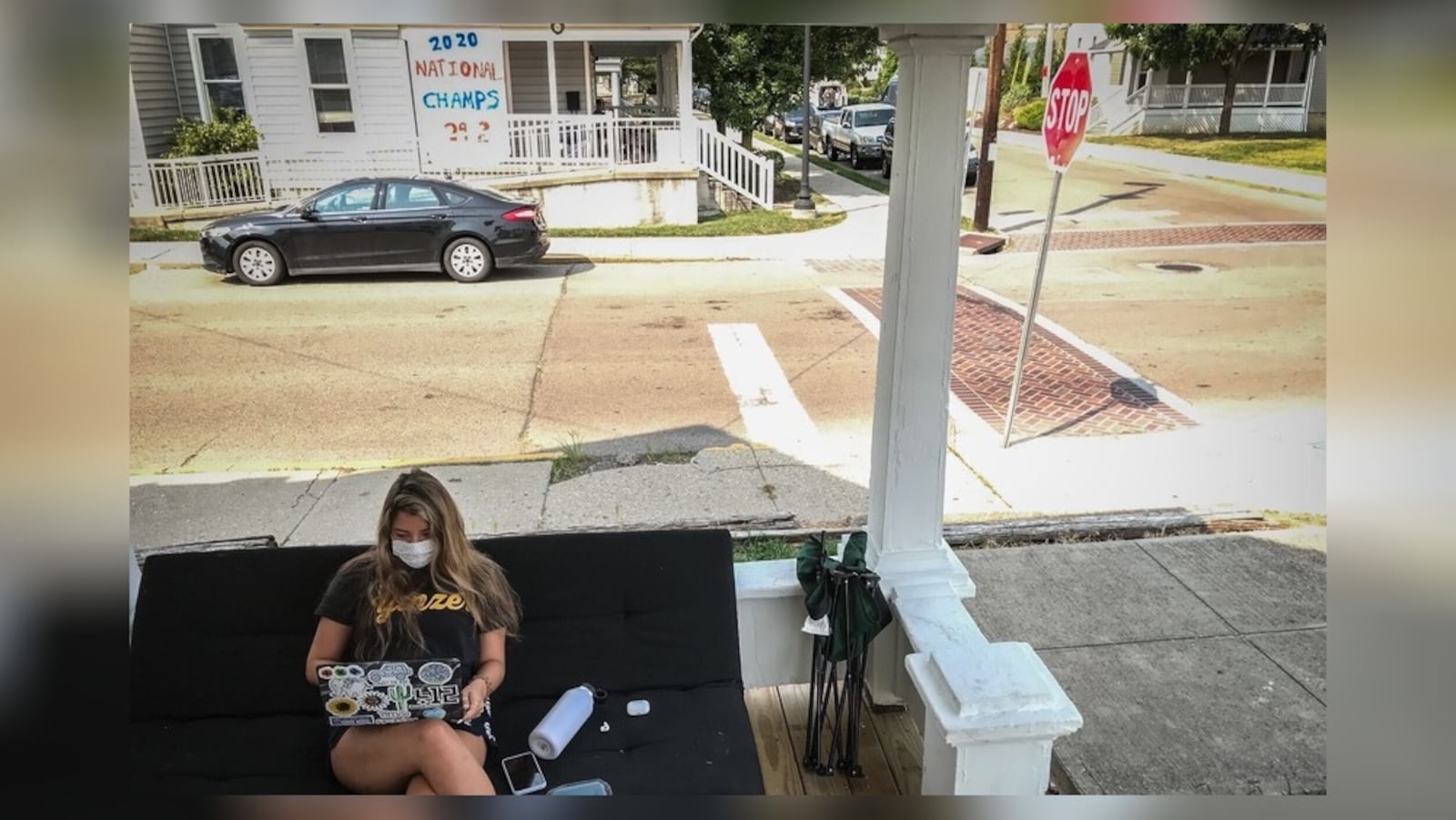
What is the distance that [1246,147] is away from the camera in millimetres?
8211

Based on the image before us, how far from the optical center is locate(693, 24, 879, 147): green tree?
7379mm

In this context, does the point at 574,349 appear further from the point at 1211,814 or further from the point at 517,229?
the point at 1211,814

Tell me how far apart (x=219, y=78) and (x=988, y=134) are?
7164 millimetres

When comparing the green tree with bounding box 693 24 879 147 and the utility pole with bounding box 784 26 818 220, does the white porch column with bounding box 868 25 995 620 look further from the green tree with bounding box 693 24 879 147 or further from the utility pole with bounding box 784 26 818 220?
the utility pole with bounding box 784 26 818 220

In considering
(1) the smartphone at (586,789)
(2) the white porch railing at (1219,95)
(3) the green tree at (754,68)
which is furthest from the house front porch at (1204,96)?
(1) the smartphone at (586,789)

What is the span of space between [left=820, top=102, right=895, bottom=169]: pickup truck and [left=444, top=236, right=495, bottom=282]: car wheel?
18.1 feet

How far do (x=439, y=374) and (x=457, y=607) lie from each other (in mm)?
4618

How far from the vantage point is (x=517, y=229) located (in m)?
6.63

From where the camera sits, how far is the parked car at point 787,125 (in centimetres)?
855

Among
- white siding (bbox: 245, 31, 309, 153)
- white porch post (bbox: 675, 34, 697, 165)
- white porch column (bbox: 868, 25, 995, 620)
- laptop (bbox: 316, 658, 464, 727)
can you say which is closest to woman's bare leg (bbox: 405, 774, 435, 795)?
laptop (bbox: 316, 658, 464, 727)

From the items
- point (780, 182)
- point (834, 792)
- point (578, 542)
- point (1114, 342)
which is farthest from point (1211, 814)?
point (780, 182)

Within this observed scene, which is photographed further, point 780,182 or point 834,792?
point 780,182

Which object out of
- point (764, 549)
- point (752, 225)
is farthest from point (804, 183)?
point (764, 549)

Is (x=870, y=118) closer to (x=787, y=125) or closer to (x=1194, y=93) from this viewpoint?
(x=787, y=125)
